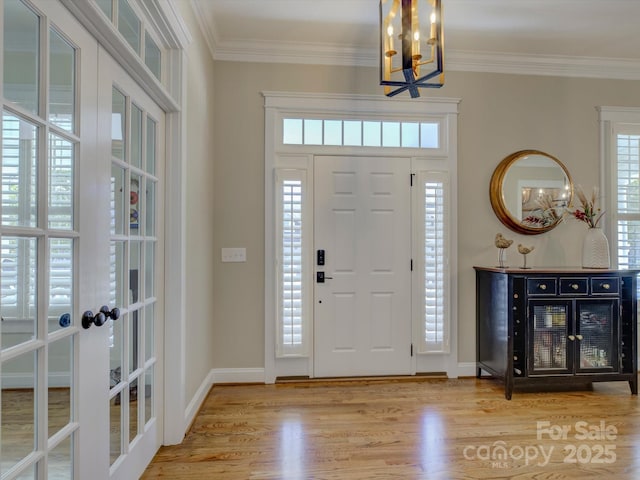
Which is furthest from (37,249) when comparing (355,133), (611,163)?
(611,163)

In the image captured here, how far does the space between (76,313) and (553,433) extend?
8.92 feet

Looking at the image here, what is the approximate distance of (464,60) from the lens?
132 inches

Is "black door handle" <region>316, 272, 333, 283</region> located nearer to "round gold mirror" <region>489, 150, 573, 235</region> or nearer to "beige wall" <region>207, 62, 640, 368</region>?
"beige wall" <region>207, 62, 640, 368</region>

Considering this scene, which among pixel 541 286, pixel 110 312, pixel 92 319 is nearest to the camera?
pixel 92 319

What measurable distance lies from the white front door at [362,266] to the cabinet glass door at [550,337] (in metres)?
0.98

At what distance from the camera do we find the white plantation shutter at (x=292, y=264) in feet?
10.5

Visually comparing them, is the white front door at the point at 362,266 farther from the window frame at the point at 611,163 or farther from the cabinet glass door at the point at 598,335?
the window frame at the point at 611,163

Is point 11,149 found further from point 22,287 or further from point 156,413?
point 156,413

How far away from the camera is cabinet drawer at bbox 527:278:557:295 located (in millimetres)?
2877

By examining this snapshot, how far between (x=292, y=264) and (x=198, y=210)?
934 millimetres

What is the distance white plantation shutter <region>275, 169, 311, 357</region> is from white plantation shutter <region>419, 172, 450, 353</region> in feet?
3.48

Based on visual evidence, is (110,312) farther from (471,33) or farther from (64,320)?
(471,33)

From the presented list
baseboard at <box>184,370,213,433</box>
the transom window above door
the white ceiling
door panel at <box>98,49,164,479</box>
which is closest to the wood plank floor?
baseboard at <box>184,370,213,433</box>

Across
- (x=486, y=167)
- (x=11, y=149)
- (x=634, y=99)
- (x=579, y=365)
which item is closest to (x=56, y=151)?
(x=11, y=149)
